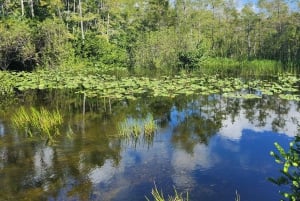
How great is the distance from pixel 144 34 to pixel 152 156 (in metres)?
35.1

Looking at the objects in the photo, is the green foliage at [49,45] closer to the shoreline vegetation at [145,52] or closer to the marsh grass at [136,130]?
the shoreline vegetation at [145,52]

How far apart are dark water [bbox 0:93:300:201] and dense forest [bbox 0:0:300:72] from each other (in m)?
14.6

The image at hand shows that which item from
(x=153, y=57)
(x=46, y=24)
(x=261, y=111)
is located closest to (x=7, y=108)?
(x=261, y=111)

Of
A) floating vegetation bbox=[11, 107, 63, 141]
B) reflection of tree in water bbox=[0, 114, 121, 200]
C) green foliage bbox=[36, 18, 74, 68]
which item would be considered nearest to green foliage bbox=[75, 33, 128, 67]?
green foliage bbox=[36, 18, 74, 68]

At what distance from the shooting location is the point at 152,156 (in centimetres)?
1044

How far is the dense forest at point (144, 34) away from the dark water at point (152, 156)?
1464 cm

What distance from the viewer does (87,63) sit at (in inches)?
1467

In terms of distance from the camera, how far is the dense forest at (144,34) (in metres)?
30.0

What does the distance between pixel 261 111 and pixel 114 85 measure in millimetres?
9500

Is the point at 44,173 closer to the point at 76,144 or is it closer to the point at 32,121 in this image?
the point at 76,144

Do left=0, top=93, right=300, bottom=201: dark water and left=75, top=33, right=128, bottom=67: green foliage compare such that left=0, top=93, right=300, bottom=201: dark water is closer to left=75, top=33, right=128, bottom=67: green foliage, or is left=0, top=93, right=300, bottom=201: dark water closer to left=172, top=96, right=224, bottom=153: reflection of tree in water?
left=172, top=96, right=224, bottom=153: reflection of tree in water

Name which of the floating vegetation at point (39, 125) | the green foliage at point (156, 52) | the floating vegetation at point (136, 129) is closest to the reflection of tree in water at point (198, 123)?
the floating vegetation at point (136, 129)

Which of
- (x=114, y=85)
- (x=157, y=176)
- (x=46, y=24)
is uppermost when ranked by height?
(x=46, y=24)

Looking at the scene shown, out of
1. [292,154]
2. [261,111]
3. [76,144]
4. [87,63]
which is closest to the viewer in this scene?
[292,154]
